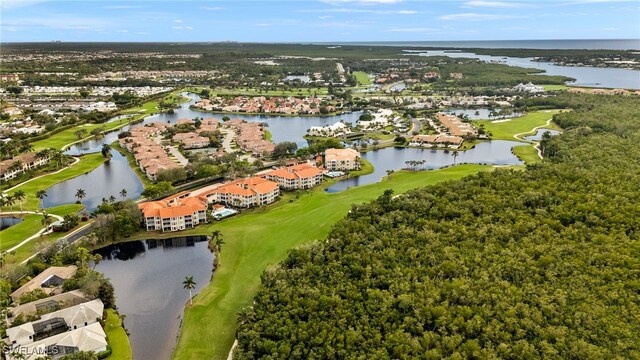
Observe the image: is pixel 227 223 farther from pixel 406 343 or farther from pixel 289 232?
pixel 406 343

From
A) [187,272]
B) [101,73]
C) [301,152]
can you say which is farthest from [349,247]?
[101,73]

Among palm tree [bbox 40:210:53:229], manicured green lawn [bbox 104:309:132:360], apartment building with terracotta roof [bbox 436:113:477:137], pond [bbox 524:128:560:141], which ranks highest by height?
apartment building with terracotta roof [bbox 436:113:477:137]

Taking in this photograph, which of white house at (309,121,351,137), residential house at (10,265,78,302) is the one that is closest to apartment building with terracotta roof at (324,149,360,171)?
white house at (309,121,351,137)

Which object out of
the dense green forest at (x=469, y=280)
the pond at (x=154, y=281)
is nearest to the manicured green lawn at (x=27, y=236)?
the pond at (x=154, y=281)

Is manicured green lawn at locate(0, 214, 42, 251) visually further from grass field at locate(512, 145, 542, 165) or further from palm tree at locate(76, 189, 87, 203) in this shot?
grass field at locate(512, 145, 542, 165)

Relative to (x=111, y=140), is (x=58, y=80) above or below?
above

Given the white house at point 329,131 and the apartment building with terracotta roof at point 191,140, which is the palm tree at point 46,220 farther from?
the white house at point 329,131
